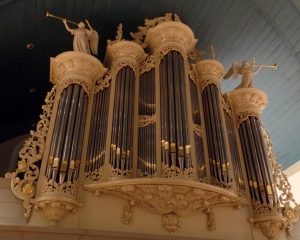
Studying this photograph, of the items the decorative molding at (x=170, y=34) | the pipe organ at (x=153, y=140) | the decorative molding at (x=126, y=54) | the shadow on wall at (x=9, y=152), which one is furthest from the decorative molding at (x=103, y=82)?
the shadow on wall at (x=9, y=152)

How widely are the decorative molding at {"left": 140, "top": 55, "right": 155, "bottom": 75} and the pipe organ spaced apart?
2 centimetres

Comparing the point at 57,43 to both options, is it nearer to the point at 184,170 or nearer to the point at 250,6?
the point at 250,6

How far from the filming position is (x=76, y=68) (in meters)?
5.95

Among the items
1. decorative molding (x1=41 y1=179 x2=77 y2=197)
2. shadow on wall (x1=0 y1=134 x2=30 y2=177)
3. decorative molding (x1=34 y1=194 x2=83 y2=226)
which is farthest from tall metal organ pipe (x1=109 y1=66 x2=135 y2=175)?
shadow on wall (x1=0 y1=134 x2=30 y2=177)

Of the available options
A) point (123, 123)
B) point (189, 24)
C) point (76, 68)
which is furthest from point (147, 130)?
point (189, 24)

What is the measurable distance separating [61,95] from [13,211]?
6.03 ft

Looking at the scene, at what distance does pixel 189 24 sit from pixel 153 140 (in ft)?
11.1

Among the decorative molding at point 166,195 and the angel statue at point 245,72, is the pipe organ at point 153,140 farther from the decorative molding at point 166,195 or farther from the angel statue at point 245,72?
the angel statue at point 245,72

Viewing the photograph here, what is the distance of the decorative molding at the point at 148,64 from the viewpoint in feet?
21.0

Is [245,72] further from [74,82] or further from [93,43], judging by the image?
[74,82]

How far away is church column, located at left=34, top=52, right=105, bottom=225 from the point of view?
Result: 460 centimetres

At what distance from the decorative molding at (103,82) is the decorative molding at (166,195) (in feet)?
5.92

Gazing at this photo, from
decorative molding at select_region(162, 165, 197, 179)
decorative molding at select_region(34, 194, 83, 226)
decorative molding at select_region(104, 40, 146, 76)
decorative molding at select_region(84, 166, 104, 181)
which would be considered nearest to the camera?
decorative molding at select_region(34, 194, 83, 226)

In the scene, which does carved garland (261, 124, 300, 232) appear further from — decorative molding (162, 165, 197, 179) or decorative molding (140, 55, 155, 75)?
decorative molding (140, 55, 155, 75)
